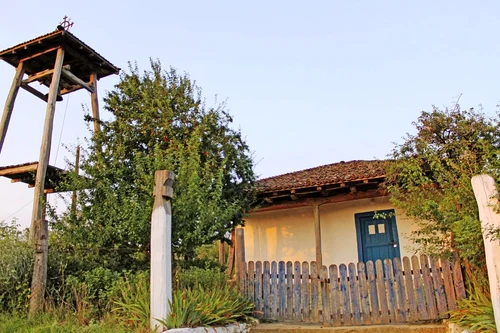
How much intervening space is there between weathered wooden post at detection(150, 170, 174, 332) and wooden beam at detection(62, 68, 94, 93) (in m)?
5.99

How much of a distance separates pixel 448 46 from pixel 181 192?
5494 millimetres

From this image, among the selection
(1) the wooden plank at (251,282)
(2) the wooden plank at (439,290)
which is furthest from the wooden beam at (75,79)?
(2) the wooden plank at (439,290)

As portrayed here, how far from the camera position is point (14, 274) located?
594 cm

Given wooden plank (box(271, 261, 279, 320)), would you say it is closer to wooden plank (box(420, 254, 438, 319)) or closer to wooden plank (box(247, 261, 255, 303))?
wooden plank (box(247, 261, 255, 303))

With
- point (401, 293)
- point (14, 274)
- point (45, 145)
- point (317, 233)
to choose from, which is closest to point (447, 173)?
point (401, 293)

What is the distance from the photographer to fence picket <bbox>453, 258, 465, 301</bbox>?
5930 millimetres

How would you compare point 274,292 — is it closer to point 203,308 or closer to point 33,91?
point 203,308

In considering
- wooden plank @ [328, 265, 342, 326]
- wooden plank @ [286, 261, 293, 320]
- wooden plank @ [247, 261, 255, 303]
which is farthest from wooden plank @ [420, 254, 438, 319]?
wooden plank @ [247, 261, 255, 303]

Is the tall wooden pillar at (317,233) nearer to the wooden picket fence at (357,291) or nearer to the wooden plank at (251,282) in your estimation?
the wooden picket fence at (357,291)

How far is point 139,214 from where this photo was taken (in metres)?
6.17

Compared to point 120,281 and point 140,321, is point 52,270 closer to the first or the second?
point 120,281

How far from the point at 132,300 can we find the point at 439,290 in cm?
Result: 428

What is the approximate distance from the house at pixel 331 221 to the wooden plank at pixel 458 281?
8.89 feet

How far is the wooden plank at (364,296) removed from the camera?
634cm
